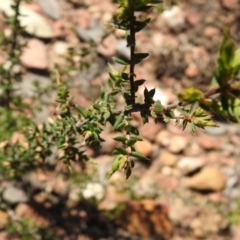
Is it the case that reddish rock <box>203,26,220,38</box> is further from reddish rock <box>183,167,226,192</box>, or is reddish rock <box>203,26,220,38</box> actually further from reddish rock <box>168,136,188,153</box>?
reddish rock <box>183,167,226,192</box>

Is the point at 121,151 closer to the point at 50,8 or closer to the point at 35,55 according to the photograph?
the point at 35,55

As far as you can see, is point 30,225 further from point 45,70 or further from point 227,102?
point 227,102

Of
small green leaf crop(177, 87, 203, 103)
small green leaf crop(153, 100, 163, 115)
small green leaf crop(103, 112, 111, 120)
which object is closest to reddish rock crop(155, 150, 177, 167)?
small green leaf crop(103, 112, 111, 120)

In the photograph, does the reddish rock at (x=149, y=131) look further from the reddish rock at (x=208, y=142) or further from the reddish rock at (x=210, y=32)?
the reddish rock at (x=210, y=32)

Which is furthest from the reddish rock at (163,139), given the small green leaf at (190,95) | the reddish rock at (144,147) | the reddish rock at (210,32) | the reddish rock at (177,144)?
the small green leaf at (190,95)

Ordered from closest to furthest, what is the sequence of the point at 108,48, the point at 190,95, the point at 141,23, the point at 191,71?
the point at 190,95 < the point at 141,23 < the point at 108,48 < the point at 191,71

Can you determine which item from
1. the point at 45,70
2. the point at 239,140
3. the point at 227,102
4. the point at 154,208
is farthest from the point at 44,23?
the point at 227,102

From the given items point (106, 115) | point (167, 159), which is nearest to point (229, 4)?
point (167, 159)
